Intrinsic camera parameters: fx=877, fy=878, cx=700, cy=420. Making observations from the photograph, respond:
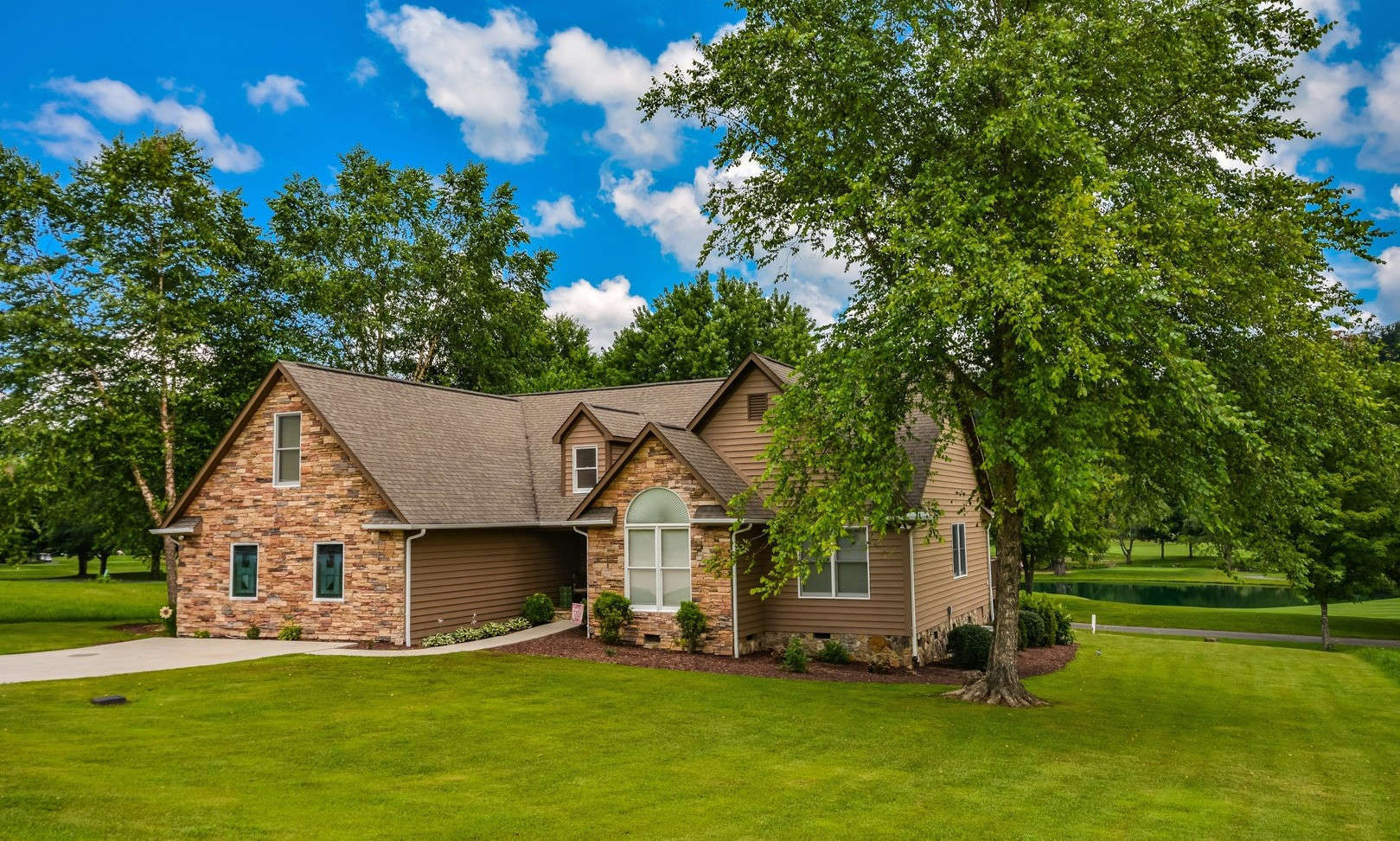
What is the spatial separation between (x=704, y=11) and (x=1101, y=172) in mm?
10535

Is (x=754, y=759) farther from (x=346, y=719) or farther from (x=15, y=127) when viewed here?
(x=15, y=127)

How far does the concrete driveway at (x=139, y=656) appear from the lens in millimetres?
A: 17297

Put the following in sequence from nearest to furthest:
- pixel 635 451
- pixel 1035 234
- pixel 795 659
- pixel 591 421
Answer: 1. pixel 1035 234
2. pixel 795 659
3. pixel 635 451
4. pixel 591 421

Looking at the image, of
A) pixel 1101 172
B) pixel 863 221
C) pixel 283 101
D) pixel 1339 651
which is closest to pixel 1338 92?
pixel 1101 172

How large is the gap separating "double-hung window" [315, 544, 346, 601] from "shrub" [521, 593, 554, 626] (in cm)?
478

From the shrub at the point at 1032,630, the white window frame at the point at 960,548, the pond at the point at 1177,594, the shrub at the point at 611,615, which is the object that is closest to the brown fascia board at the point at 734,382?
the shrub at the point at 611,615

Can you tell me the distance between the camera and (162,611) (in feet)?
80.9

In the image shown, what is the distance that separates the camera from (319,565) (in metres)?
21.9

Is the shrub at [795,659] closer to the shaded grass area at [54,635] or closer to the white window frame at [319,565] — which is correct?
the white window frame at [319,565]

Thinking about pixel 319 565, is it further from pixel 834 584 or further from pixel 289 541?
pixel 834 584

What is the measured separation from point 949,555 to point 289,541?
17299 millimetres

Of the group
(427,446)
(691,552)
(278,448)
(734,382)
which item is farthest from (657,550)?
(278,448)

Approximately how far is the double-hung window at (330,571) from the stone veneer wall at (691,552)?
606 centimetres

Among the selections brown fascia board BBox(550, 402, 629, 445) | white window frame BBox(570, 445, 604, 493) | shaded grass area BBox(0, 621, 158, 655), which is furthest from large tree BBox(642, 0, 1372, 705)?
shaded grass area BBox(0, 621, 158, 655)
